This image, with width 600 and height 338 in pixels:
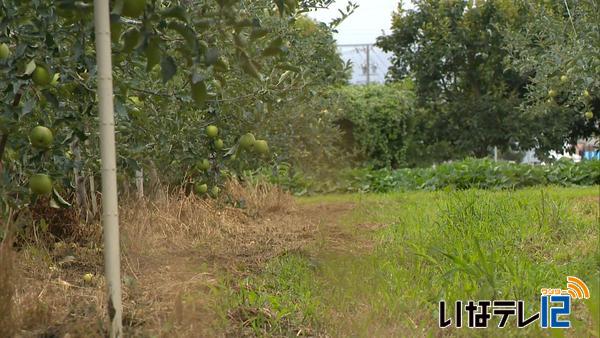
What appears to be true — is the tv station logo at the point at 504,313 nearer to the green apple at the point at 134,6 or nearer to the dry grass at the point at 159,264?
the dry grass at the point at 159,264

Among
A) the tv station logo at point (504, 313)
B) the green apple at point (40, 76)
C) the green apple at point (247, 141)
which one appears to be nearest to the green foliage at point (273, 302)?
the tv station logo at point (504, 313)

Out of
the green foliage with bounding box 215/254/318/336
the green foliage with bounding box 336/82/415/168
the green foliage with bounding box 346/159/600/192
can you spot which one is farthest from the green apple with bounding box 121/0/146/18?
the green foliage with bounding box 336/82/415/168

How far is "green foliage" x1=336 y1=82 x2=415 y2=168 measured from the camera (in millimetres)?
14266

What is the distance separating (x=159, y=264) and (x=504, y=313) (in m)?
1.71

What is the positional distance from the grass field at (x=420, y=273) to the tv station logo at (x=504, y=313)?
0.11 ft

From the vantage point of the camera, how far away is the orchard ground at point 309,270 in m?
2.41

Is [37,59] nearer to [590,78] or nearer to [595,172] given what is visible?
[590,78]

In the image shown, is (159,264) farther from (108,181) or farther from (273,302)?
(108,181)

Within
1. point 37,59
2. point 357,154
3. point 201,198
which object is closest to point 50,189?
point 37,59

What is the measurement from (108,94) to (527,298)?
5.77ft

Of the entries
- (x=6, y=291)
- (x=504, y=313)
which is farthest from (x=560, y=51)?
(x=6, y=291)

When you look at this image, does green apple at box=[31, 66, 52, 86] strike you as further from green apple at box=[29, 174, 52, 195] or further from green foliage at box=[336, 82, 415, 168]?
green foliage at box=[336, 82, 415, 168]

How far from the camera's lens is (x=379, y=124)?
14594 mm

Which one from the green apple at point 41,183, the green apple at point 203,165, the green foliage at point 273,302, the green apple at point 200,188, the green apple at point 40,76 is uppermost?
the green apple at point 40,76
